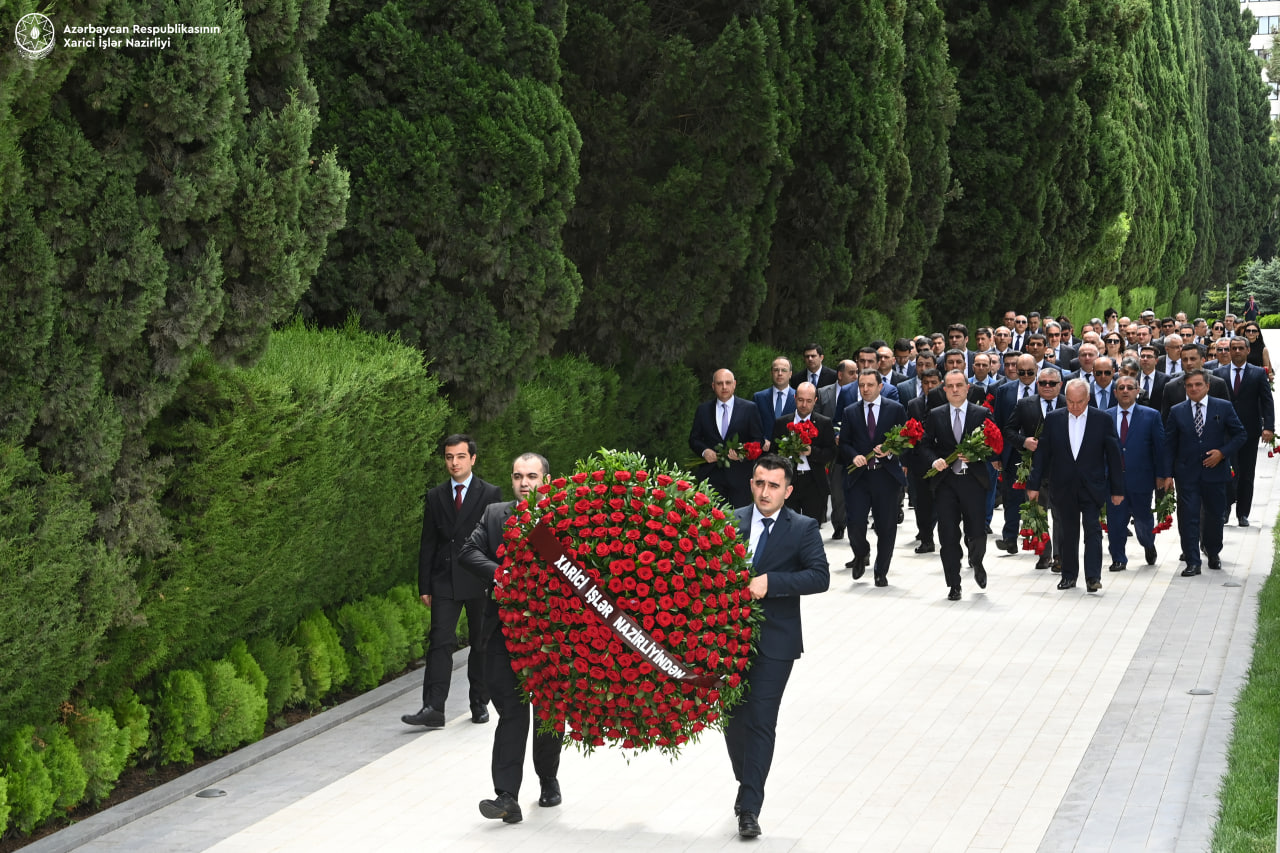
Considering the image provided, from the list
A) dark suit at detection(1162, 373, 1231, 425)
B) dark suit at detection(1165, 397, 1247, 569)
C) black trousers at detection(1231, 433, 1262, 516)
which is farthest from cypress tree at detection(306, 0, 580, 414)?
black trousers at detection(1231, 433, 1262, 516)

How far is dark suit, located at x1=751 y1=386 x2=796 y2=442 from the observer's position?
1681 cm

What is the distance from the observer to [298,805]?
28.8 feet

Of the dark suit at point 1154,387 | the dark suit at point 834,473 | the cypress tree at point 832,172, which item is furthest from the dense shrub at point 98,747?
the cypress tree at point 832,172

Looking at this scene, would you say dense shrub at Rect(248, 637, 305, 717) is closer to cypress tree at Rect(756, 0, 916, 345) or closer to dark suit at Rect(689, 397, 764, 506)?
dark suit at Rect(689, 397, 764, 506)

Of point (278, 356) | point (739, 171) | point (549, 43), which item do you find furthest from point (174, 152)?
point (739, 171)

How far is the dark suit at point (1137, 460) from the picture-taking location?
15367 millimetres

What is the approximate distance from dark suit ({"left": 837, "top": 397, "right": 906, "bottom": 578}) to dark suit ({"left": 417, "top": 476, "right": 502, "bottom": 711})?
5666 mm

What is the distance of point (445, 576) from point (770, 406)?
282 inches

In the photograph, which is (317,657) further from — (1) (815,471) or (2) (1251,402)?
(2) (1251,402)

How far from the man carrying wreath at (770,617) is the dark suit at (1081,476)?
7119 millimetres

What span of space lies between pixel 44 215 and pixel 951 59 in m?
23.6

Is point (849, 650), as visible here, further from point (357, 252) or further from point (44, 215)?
point (44, 215)

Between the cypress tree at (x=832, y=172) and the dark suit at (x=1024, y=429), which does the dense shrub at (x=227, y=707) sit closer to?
the dark suit at (x=1024, y=429)

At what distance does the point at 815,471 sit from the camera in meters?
16.4
